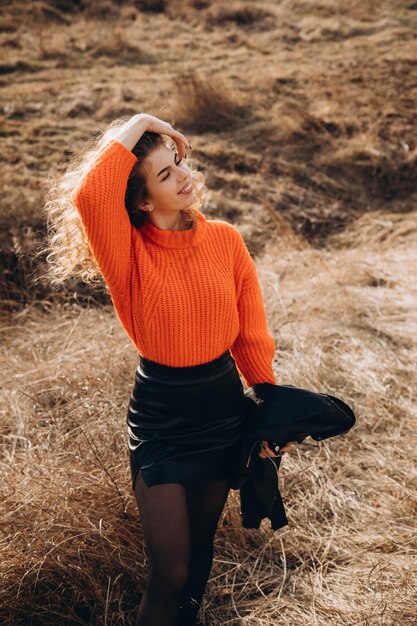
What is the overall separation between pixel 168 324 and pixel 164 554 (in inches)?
29.4

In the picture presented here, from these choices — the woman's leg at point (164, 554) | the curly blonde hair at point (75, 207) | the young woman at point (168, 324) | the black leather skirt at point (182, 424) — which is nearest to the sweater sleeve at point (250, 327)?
the young woman at point (168, 324)

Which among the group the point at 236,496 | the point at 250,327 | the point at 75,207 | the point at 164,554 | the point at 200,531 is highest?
the point at 75,207

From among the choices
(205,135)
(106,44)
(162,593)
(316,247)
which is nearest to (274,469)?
(162,593)

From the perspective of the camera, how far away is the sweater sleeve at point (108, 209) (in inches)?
75.8

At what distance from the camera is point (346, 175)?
7.52m

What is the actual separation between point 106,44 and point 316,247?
21.5 feet

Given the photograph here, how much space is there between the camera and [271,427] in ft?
6.75

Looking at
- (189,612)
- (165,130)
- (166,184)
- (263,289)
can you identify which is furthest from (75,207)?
Answer: (263,289)

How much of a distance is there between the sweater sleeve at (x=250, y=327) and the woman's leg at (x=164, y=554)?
1.88 ft

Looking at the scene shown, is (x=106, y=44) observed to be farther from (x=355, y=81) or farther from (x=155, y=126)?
(x=155, y=126)

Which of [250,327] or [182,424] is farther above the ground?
[250,327]

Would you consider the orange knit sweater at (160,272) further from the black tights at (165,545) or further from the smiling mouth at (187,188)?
the black tights at (165,545)

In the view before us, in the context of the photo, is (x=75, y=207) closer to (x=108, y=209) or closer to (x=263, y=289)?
(x=108, y=209)

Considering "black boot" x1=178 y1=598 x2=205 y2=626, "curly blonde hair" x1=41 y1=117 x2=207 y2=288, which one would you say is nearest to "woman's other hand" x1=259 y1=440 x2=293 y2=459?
"black boot" x1=178 y1=598 x2=205 y2=626
